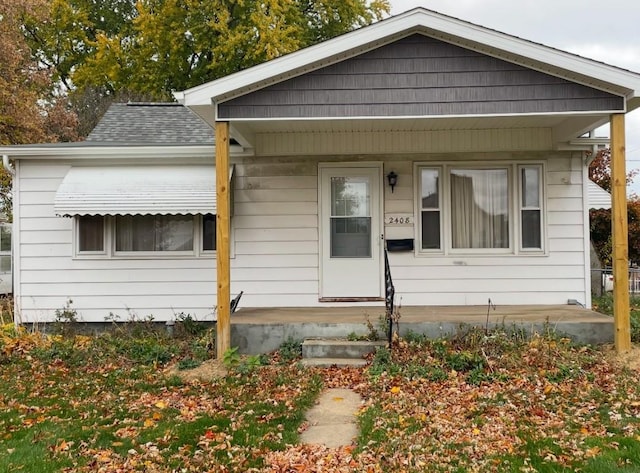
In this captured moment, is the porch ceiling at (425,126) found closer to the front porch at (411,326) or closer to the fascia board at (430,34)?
the fascia board at (430,34)

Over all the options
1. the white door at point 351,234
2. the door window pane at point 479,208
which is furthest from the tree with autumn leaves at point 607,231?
the white door at point 351,234

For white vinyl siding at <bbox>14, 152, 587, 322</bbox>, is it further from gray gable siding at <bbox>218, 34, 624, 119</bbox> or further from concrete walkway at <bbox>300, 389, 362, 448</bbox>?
concrete walkway at <bbox>300, 389, 362, 448</bbox>

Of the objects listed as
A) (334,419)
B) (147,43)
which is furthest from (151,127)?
(147,43)

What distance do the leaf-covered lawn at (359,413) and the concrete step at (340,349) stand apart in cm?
20

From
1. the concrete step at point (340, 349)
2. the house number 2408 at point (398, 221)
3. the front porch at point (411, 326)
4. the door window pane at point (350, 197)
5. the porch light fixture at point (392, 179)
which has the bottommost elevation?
the concrete step at point (340, 349)

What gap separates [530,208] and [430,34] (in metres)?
3.30

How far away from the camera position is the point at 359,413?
179 inches

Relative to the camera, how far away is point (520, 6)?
60.0 feet

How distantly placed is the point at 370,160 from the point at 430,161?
3.00 ft

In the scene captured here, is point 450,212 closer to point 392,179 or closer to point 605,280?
point 392,179

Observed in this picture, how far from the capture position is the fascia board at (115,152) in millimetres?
7789

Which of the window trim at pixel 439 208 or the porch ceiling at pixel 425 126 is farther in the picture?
the window trim at pixel 439 208

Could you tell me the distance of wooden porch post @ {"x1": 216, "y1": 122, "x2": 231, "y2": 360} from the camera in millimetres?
6102

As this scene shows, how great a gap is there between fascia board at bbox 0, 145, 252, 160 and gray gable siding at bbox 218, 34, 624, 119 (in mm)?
1801
